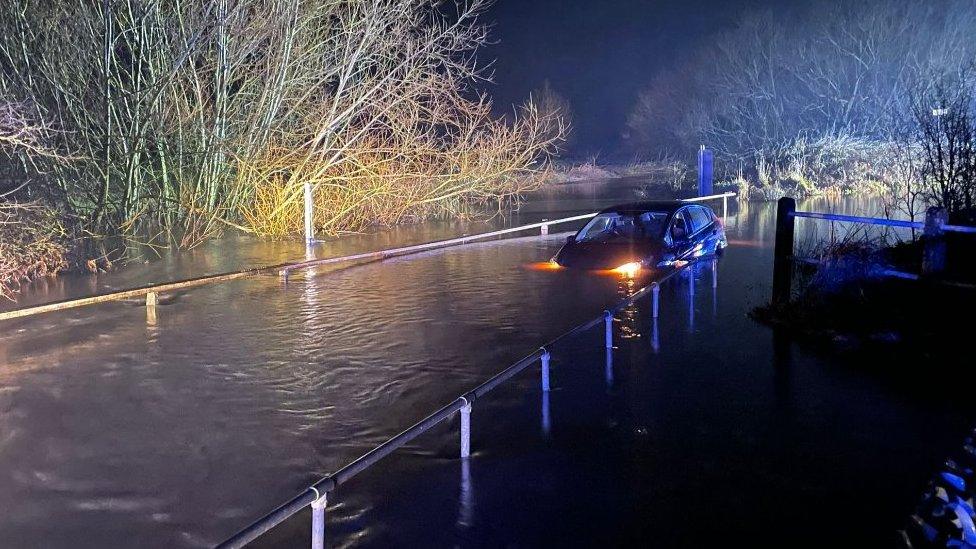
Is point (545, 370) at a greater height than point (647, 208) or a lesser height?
lesser

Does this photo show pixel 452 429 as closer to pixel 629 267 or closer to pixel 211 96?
pixel 629 267

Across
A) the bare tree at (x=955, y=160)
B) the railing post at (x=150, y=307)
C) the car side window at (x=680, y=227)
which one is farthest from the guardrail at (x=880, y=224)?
the railing post at (x=150, y=307)

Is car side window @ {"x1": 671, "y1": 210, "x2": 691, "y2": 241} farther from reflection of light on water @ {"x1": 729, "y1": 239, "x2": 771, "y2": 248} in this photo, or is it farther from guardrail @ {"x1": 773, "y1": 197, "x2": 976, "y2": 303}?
guardrail @ {"x1": 773, "y1": 197, "x2": 976, "y2": 303}

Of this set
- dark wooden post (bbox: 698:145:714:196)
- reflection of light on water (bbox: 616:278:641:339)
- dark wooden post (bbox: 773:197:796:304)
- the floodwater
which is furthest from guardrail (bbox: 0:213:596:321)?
dark wooden post (bbox: 698:145:714:196)

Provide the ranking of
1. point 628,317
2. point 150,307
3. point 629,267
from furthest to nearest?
point 629,267 < point 150,307 < point 628,317

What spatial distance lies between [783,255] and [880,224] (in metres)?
1.06

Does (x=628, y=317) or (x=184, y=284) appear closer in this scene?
(x=628, y=317)

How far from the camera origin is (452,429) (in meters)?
5.96

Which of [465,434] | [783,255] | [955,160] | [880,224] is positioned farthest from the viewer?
[955,160]

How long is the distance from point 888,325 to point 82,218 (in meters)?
15.3

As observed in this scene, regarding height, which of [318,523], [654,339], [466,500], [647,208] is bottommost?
[466,500]

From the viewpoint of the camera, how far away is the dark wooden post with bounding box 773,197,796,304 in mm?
9453

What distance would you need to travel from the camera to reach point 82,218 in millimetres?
17531

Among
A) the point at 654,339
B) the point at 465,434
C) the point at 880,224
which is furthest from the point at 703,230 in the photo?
the point at 465,434
